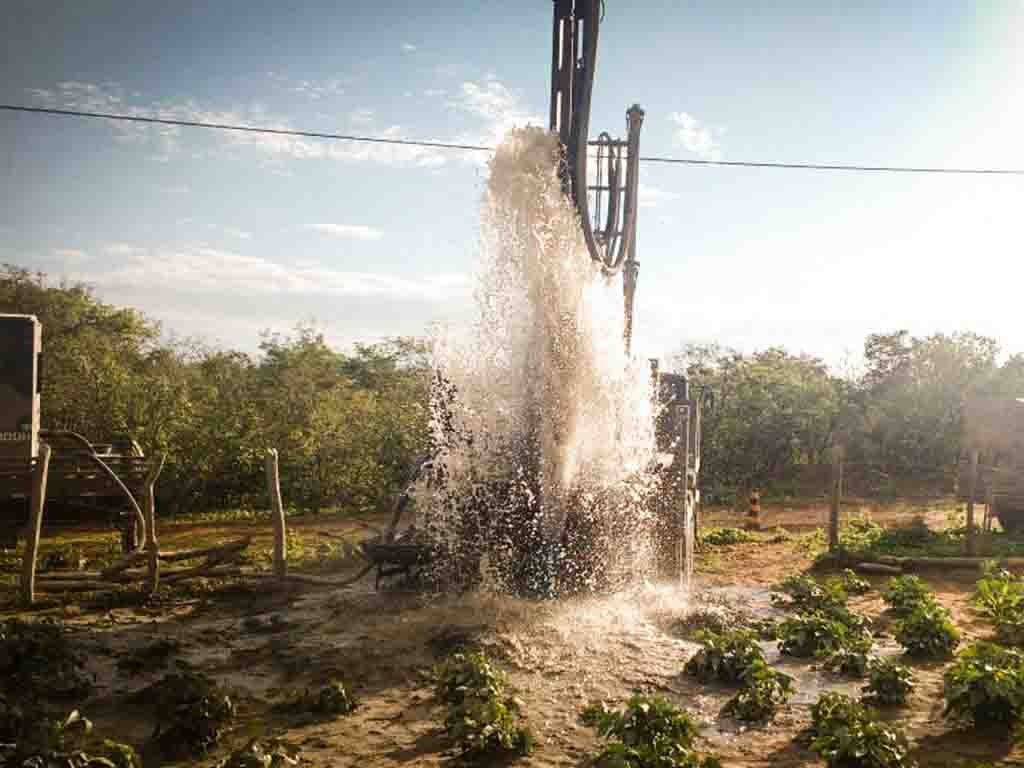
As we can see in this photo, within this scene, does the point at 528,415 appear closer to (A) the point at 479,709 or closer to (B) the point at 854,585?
(A) the point at 479,709

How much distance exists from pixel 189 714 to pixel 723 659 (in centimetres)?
477

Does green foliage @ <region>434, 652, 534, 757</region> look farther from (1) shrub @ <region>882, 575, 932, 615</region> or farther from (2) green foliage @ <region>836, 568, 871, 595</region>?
(2) green foliage @ <region>836, 568, 871, 595</region>

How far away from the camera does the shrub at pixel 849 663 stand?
796 centimetres

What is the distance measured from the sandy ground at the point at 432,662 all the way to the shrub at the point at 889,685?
150 millimetres

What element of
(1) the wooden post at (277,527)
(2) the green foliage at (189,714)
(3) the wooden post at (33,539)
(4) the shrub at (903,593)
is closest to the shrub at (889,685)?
(4) the shrub at (903,593)

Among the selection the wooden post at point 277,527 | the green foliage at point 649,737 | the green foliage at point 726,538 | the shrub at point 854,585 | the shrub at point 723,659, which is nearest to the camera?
the green foliage at point 649,737

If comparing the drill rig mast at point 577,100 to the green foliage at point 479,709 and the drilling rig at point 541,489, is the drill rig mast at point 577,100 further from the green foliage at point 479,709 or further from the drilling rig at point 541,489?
the green foliage at point 479,709

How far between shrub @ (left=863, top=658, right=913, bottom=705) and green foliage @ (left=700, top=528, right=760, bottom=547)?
28.9 ft

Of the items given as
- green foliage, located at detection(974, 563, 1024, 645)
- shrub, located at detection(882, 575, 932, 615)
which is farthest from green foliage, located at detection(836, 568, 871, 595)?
green foliage, located at detection(974, 563, 1024, 645)

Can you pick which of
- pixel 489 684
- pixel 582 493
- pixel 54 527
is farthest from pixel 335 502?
pixel 489 684

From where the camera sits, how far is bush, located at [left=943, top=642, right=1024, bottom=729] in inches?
249

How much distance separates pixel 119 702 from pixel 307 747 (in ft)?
6.88

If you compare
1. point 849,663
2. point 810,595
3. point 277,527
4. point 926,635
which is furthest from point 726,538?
point 277,527

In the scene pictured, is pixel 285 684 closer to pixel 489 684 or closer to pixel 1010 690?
pixel 489 684
